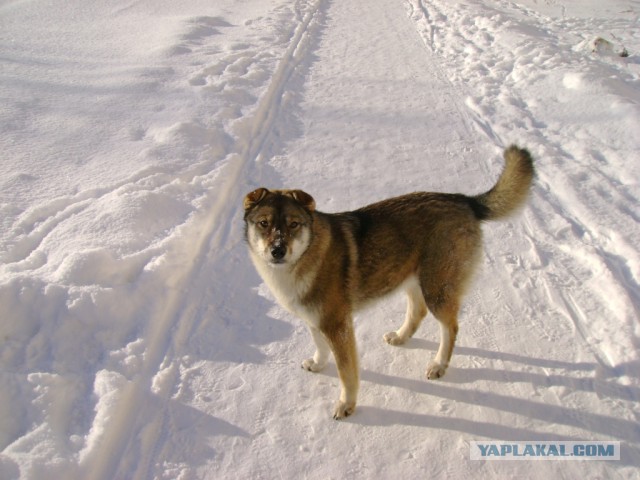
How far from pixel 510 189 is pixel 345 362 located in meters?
1.72

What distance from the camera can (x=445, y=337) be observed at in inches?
136

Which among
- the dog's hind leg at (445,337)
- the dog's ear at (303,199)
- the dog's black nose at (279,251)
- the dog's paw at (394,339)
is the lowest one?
the dog's paw at (394,339)

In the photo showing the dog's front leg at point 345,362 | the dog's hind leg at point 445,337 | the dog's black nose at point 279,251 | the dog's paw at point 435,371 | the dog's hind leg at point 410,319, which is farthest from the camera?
the dog's hind leg at point 410,319

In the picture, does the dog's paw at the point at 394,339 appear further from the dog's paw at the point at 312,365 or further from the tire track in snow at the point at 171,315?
the tire track in snow at the point at 171,315

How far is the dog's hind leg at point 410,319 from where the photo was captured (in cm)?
371

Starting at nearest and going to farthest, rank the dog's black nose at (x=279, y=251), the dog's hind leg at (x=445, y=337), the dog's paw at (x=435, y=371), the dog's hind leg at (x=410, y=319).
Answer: the dog's black nose at (x=279, y=251)
the dog's hind leg at (x=445, y=337)
the dog's paw at (x=435, y=371)
the dog's hind leg at (x=410, y=319)

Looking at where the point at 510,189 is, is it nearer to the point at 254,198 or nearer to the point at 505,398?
the point at 505,398

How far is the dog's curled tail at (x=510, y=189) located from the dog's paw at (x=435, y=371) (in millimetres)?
1132

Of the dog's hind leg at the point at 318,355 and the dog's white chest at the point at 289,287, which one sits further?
the dog's hind leg at the point at 318,355

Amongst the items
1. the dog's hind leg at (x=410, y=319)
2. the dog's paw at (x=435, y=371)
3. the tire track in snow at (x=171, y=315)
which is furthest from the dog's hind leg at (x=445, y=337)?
the tire track in snow at (x=171, y=315)

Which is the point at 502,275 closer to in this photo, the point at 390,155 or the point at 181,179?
the point at 390,155

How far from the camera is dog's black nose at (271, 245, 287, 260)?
2.89m

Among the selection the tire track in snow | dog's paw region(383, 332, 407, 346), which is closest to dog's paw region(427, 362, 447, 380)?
dog's paw region(383, 332, 407, 346)

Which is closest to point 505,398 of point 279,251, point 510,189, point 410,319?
point 410,319
